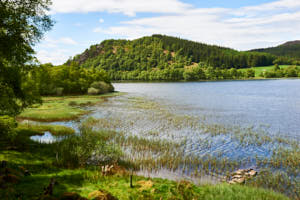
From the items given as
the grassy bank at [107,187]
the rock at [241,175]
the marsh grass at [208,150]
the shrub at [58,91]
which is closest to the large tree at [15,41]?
the grassy bank at [107,187]

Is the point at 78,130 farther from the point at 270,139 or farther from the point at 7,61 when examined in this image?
the point at 270,139

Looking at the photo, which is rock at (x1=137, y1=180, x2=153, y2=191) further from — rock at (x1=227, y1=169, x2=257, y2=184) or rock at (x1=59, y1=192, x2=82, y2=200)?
rock at (x1=227, y1=169, x2=257, y2=184)

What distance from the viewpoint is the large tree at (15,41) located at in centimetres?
1820

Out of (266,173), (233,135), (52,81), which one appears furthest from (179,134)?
(52,81)

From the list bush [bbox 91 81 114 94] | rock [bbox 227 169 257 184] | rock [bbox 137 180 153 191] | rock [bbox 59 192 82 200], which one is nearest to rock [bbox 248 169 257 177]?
rock [bbox 227 169 257 184]

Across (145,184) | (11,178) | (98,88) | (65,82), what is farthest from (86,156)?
(98,88)

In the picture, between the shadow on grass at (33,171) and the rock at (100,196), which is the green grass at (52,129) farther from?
the rock at (100,196)

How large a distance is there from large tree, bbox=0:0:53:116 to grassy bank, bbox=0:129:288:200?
718 cm

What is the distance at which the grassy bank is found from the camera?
1225cm

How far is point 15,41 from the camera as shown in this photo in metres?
18.8

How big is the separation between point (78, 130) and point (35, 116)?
54.9ft

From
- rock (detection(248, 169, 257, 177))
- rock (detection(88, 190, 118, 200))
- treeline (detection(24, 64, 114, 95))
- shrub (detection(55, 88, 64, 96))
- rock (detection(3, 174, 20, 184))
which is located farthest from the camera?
shrub (detection(55, 88, 64, 96))

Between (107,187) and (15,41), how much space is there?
1547 centimetres

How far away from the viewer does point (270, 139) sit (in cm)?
2861
